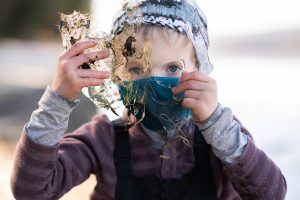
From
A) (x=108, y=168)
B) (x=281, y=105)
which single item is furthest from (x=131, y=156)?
(x=281, y=105)

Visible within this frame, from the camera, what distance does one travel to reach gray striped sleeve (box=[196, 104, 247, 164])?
2.15 metres

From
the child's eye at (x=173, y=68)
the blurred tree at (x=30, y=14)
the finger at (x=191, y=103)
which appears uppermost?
the child's eye at (x=173, y=68)

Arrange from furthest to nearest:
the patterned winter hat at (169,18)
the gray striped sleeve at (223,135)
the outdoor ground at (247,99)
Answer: the outdoor ground at (247,99), the patterned winter hat at (169,18), the gray striped sleeve at (223,135)

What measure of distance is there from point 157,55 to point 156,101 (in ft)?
0.52

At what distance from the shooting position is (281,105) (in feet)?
21.4

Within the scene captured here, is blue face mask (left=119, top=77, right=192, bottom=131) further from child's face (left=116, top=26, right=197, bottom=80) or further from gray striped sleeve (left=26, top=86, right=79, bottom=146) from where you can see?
gray striped sleeve (left=26, top=86, right=79, bottom=146)

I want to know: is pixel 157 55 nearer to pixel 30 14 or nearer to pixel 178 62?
pixel 178 62

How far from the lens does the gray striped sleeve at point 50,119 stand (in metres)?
2.09

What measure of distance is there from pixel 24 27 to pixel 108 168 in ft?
49.5

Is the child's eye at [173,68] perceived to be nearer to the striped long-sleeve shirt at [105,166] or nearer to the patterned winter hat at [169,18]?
the patterned winter hat at [169,18]

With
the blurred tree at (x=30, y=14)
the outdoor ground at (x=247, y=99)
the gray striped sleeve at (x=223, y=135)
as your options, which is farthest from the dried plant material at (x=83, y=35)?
the blurred tree at (x=30, y=14)

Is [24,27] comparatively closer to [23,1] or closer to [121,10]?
[23,1]

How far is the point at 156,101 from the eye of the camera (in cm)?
227

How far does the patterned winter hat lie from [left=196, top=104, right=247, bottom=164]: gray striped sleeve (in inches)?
10.1
